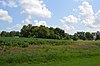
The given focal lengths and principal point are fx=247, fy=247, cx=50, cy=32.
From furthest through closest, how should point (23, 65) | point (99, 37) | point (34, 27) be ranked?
point (99, 37) < point (34, 27) < point (23, 65)

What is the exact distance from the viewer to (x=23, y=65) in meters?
24.1

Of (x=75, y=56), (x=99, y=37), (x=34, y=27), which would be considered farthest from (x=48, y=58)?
(x=99, y=37)

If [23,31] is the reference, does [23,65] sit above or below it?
below

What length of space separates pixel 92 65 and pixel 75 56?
37.0ft

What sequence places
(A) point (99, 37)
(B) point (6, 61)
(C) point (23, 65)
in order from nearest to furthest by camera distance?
1. (C) point (23, 65)
2. (B) point (6, 61)
3. (A) point (99, 37)

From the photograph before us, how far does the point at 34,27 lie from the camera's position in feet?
379

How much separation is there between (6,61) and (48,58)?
565cm

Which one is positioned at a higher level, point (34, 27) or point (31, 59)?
point (34, 27)

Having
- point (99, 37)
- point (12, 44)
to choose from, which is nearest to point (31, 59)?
point (12, 44)

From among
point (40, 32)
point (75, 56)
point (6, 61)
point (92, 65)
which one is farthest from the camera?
point (40, 32)

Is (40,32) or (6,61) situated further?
(40,32)

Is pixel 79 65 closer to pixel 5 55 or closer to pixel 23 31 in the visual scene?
pixel 5 55

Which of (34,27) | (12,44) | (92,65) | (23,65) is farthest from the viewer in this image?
(34,27)

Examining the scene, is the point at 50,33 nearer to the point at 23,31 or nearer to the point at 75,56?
the point at 23,31
